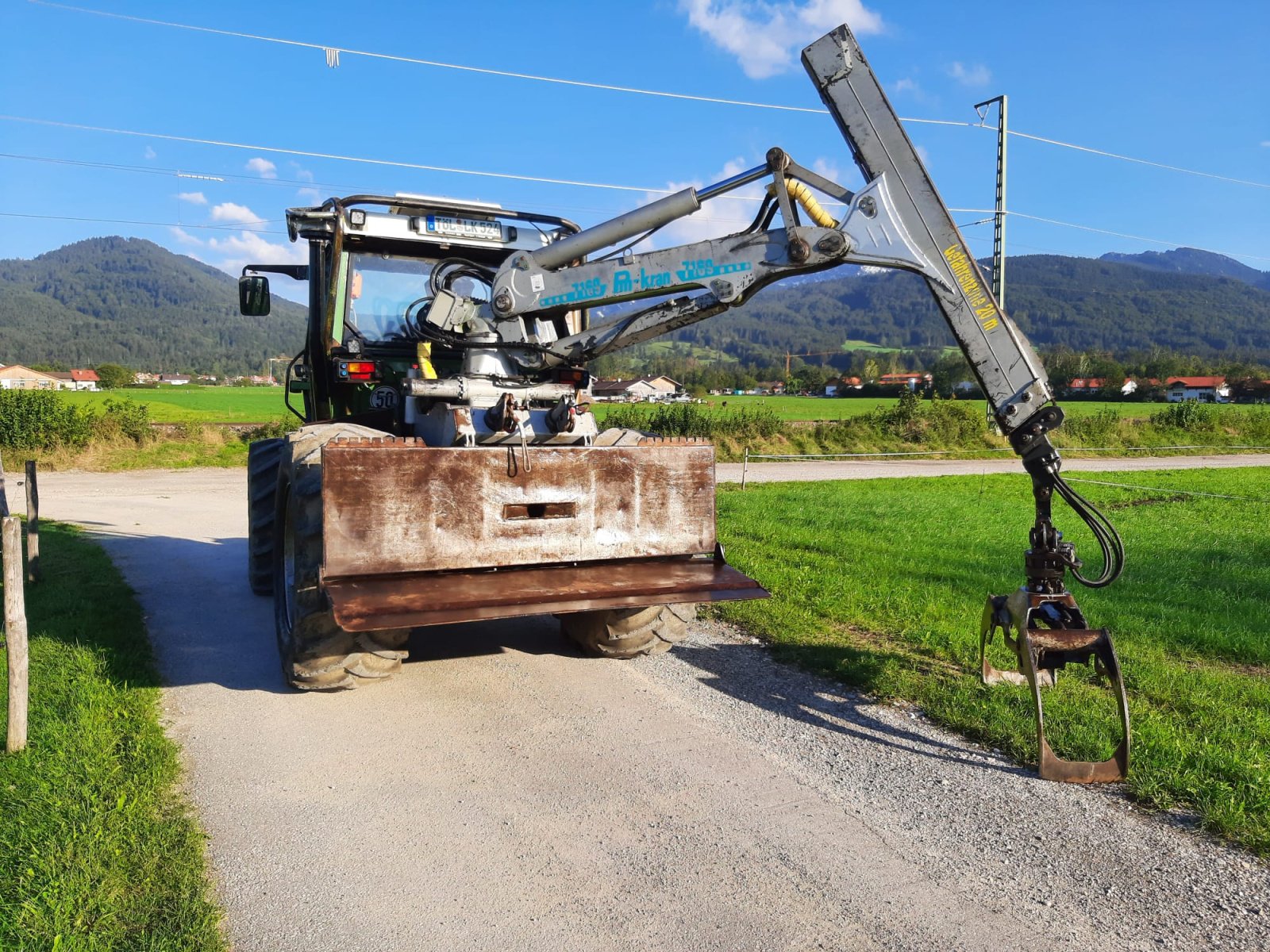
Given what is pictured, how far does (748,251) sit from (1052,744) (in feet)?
10.4

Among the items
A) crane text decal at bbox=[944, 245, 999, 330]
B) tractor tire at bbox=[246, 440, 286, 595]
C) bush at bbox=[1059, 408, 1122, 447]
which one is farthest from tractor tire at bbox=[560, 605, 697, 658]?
bush at bbox=[1059, 408, 1122, 447]

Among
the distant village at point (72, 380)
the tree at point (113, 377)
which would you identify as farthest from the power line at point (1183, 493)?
the tree at point (113, 377)

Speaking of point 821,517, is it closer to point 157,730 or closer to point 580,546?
point 580,546

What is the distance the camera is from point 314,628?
17.2 feet

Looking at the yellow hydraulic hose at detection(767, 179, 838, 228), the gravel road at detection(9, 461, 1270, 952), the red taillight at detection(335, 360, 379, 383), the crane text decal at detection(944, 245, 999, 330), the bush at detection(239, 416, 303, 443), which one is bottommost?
the gravel road at detection(9, 461, 1270, 952)

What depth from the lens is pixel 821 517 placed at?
45.0 ft

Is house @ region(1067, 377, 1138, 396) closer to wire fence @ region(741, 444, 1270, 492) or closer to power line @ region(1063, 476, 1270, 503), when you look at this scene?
wire fence @ region(741, 444, 1270, 492)

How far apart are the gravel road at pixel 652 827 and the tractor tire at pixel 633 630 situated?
18cm

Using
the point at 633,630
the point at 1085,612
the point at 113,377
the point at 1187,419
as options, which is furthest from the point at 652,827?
the point at 113,377

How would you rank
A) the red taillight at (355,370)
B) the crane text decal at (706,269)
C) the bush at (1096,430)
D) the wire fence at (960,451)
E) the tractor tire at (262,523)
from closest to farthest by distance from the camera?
the crane text decal at (706,269)
the red taillight at (355,370)
the tractor tire at (262,523)
the wire fence at (960,451)
the bush at (1096,430)

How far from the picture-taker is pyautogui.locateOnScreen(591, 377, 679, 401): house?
1896 cm

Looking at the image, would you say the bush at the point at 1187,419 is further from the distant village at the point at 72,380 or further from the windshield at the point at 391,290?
the distant village at the point at 72,380

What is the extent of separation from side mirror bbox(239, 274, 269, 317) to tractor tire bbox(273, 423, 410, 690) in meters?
2.64

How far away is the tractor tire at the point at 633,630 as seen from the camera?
6.15 metres
